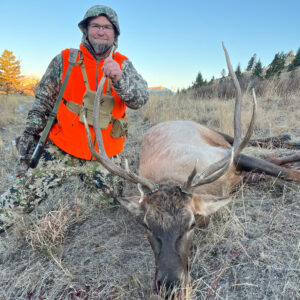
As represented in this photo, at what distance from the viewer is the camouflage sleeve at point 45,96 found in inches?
138

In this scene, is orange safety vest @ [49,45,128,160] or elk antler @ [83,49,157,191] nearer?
elk antler @ [83,49,157,191]

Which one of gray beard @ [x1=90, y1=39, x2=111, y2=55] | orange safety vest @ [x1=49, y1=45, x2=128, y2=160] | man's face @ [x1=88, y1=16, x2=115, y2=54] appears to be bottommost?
orange safety vest @ [x1=49, y1=45, x2=128, y2=160]

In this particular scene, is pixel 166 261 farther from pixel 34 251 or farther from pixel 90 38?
pixel 90 38

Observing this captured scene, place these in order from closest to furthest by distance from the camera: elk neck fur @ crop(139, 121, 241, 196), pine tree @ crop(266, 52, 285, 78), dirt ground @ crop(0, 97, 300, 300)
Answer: dirt ground @ crop(0, 97, 300, 300)
elk neck fur @ crop(139, 121, 241, 196)
pine tree @ crop(266, 52, 285, 78)

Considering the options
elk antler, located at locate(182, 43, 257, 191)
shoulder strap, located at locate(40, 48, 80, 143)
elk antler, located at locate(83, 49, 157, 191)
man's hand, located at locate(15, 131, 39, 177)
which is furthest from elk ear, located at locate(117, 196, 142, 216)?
man's hand, located at locate(15, 131, 39, 177)

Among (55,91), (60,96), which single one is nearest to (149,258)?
(60,96)

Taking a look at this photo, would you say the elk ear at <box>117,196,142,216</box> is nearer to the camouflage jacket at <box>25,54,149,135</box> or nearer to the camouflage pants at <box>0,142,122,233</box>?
the camouflage pants at <box>0,142,122,233</box>

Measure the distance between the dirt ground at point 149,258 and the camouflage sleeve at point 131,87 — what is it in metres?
1.50

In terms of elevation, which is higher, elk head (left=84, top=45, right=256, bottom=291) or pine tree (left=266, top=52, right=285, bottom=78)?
pine tree (left=266, top=52, right=285, bottom=78)

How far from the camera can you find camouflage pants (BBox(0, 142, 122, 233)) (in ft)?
10.4

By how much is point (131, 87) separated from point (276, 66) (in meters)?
11.2

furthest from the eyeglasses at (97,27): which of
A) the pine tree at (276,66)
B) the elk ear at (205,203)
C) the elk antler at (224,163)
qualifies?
the pine tree at (276,66)

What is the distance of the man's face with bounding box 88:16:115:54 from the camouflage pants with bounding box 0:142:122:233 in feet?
4.89

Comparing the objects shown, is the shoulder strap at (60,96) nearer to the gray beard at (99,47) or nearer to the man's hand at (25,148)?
the gray beard at (99,47)
